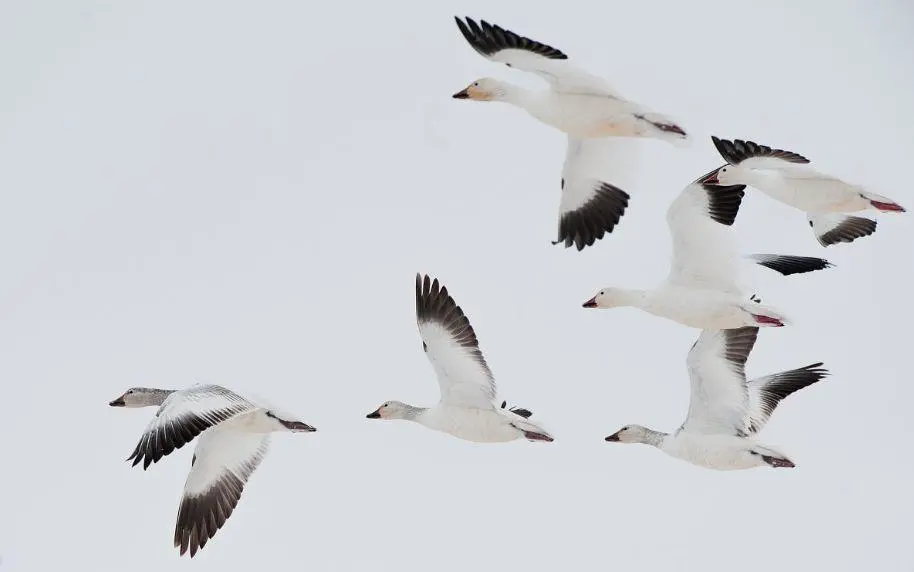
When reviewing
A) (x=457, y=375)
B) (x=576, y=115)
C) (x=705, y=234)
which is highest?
(x=576, y=115)

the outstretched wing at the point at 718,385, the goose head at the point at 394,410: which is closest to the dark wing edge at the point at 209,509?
the goose head at the point at 394,410

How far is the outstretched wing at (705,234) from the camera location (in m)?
11.8

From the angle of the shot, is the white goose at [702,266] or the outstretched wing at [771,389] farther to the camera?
the outstretched wing at [771,389]

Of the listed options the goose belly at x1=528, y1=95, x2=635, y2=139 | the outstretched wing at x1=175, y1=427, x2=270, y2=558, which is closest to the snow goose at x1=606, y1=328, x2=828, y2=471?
the goose belly at x1=528, y1=95, x2=635, y2=139

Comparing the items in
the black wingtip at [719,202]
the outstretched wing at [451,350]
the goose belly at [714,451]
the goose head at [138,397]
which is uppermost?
the black wingtip at [719,202]

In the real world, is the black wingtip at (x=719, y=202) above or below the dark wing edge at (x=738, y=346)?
above

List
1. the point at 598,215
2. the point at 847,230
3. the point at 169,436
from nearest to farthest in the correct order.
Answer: the point at 169,436, the point at 598,215, the point at 847,230

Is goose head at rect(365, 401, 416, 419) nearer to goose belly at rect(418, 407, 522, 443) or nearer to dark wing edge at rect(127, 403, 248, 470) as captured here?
goose belly at rect(418, 407, 522, 443)

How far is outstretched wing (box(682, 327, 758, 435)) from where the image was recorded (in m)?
12.1

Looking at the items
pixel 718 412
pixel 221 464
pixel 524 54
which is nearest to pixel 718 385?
pixel 718 412

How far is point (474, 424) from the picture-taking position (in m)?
11.4

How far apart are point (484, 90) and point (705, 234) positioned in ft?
6.49

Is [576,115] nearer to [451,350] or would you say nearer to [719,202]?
[719,202]

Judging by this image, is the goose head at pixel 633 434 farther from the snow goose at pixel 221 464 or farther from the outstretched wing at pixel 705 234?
the snow goose at pixel 221 464
